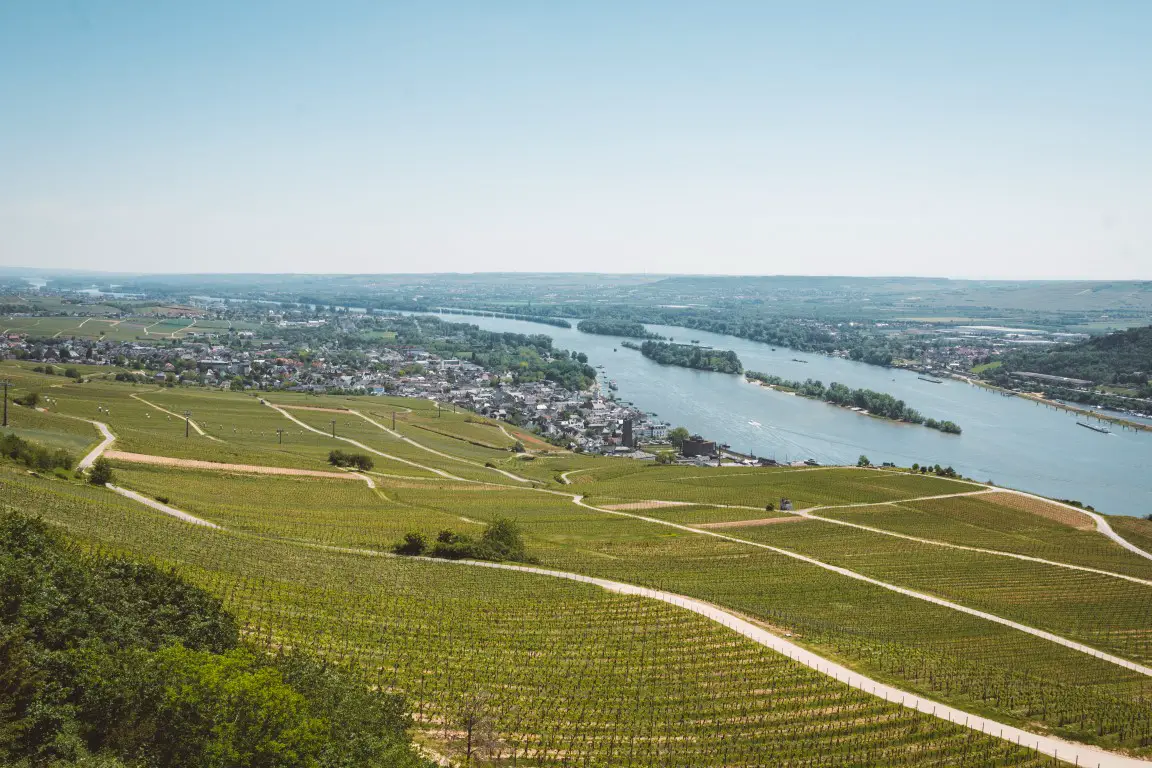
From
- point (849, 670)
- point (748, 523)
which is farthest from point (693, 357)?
point (849, 670)

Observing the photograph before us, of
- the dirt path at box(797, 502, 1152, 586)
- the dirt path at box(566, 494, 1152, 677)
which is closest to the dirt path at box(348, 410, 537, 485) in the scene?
the dirt path at box(566, 494, 1152, 677)

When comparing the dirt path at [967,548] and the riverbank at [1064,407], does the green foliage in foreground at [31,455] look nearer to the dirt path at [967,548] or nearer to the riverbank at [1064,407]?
the dirt path at [967,548]

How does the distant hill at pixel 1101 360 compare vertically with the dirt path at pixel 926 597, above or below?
above

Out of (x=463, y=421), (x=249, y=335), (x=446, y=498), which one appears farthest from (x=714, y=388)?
(x=249, y=335)

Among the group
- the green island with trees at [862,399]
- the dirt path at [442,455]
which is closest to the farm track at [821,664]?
the dirt path at [442,455]

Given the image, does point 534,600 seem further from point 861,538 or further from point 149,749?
point 861,538
